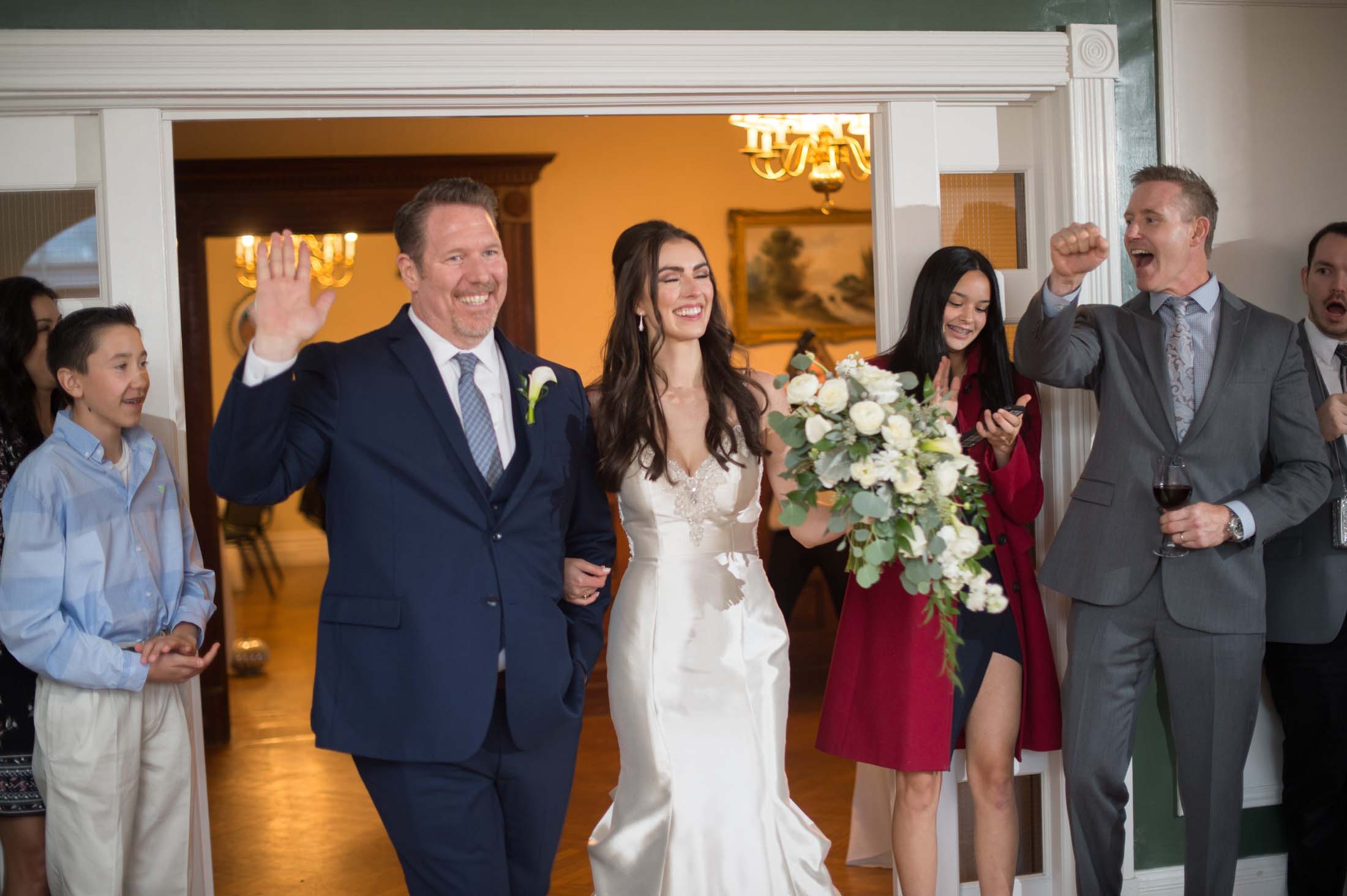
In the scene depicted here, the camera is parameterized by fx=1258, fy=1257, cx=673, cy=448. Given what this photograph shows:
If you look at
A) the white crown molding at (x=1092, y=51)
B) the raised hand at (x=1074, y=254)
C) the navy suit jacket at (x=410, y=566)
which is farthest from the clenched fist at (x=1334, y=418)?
the navy suit jacket at (x=410, y=566)

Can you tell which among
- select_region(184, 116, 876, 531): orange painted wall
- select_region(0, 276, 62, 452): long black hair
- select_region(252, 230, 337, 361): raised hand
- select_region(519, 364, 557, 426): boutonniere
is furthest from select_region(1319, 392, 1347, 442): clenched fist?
select_region(184, 116, 876, 531): orange painted wall

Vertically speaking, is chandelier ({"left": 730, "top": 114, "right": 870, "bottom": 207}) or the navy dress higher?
chandelier ({"left": 730, "top": 114, "right": 870, "bottom": 207})

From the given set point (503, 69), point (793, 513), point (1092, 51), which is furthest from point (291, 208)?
point (793, 513)

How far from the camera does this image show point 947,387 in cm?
349

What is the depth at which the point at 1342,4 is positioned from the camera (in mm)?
4160

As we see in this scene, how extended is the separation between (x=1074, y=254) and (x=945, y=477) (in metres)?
0.92

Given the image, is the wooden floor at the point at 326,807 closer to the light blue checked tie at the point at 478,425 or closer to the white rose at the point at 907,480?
the white rose at the point at 907,480

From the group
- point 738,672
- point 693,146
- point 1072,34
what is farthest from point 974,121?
point 693,146

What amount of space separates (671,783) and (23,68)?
2.58 metres

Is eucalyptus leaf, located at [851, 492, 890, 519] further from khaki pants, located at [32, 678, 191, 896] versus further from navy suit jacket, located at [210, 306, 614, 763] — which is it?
khaki pants, located at [32, 678, 191, 896]

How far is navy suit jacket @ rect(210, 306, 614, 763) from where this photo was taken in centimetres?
265

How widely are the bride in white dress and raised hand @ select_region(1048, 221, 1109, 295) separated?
33.3 inches

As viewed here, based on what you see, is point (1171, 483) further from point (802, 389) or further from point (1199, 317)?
point (802, 389)

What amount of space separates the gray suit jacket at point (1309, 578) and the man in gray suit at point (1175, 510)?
0.38 metres
